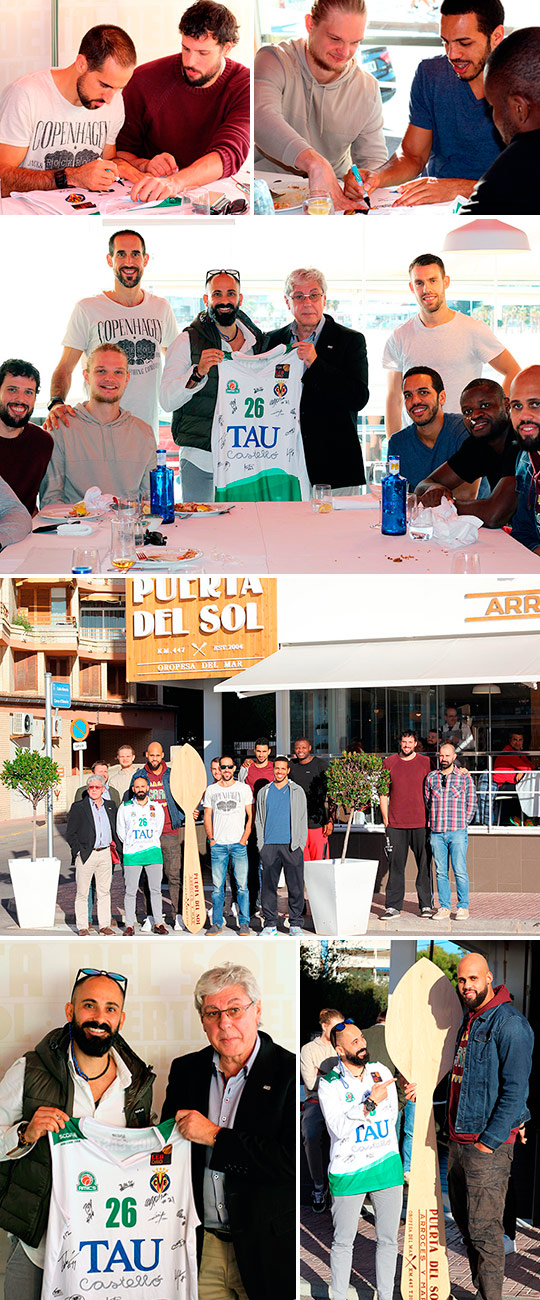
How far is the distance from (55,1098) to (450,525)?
2.43 m

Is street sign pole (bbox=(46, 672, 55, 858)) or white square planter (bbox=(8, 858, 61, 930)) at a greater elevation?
street sign pole (bbox=(46, 672, 55, 858))

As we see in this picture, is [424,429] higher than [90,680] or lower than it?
higher

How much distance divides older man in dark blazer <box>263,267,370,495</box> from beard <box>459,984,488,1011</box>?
198 centimetres

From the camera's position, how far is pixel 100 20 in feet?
14.0

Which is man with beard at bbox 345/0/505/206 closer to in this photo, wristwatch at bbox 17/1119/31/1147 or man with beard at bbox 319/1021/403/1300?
man with beard at bbox 319/1021/403/1300

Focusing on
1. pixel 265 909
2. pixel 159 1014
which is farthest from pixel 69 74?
pixel 159 1014

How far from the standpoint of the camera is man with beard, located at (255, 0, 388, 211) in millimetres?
4359

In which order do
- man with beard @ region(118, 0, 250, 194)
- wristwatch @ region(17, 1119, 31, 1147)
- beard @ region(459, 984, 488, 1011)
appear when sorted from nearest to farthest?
wristwatch @ region(17, 1119, 31, 1147)
beard @ region(459, 984, 488, 1011)
man with beard @ region(118, 0, 250, 194)

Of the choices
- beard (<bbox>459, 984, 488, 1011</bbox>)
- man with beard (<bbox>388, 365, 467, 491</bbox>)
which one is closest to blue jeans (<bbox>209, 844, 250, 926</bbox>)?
beard (<bbox>459, 984, 488, 1011</bbox>)

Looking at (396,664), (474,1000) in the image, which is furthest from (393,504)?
(474,1000)

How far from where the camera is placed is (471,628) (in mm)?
4074

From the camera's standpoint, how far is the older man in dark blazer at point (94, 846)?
3914mm

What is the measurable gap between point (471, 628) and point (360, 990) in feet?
4.29

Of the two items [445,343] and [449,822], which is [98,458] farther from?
[449,822]
